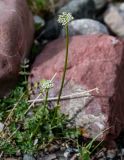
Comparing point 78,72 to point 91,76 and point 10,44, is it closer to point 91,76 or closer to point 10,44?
point 91,76

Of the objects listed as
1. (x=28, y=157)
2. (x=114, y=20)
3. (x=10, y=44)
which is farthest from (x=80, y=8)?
(x=28, y=157)

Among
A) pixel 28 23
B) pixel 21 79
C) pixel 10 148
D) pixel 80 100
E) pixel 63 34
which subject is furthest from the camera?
pixel 63 34

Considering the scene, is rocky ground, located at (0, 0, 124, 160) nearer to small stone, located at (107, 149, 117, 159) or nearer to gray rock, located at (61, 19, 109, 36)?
small stone, located at (107, 149, 117, 159)

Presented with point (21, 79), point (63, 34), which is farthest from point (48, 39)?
point (21, 79)

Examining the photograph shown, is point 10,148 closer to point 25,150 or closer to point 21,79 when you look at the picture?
point 25,150

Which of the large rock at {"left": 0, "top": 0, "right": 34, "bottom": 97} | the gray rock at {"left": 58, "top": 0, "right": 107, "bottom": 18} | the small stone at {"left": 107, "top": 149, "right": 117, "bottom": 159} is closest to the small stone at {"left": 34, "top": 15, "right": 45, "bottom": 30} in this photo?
the gray rock at {"left": 58, "top": 0, "right": 107, "bottom": 18}

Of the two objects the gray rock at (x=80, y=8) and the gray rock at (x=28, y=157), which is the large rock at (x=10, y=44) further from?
the gray rock at (x=80, y=8)
